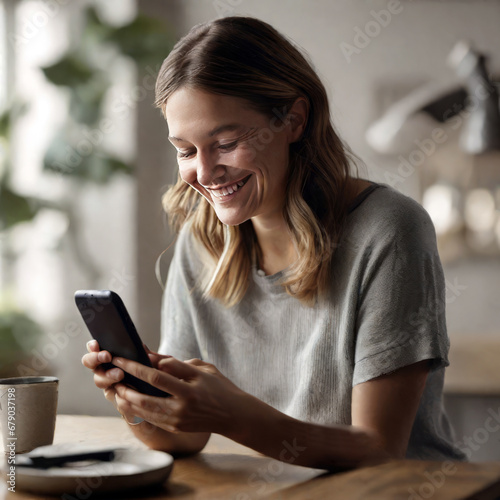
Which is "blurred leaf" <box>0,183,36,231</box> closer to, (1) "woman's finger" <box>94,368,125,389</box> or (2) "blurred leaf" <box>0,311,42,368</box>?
(2) "blurred leaf" <box>0,311,42,368</box>

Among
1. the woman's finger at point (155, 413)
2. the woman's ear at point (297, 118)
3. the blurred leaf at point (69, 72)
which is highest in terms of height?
the blurred leaf at point (69, 72)

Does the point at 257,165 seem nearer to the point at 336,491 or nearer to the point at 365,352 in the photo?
the point at 365,352

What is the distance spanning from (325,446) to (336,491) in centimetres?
12

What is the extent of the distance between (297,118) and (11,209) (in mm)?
1764

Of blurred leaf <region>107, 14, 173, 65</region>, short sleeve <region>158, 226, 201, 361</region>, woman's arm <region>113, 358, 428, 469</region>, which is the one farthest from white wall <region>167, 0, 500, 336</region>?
woman's arm <region>113, 358, 428, 469</region>

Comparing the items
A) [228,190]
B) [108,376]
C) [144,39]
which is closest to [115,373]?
[108,376]

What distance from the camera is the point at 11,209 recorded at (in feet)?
8.82

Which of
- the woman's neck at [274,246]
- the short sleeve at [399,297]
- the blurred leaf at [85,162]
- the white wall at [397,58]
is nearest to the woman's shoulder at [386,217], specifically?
the short sleeve at [399,297]

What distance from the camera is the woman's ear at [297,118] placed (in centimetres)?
123

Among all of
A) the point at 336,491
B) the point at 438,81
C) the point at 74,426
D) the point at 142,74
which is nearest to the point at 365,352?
the point at 336,491

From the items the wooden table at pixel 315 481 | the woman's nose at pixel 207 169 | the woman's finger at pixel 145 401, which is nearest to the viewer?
the wooden table at pixel 315 481

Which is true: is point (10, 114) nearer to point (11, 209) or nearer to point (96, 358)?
point (11, 209)

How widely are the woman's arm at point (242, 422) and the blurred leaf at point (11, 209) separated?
6.25 ft

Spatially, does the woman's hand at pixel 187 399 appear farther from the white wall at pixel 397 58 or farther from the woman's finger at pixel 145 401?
the white wall at pixel 397 58
